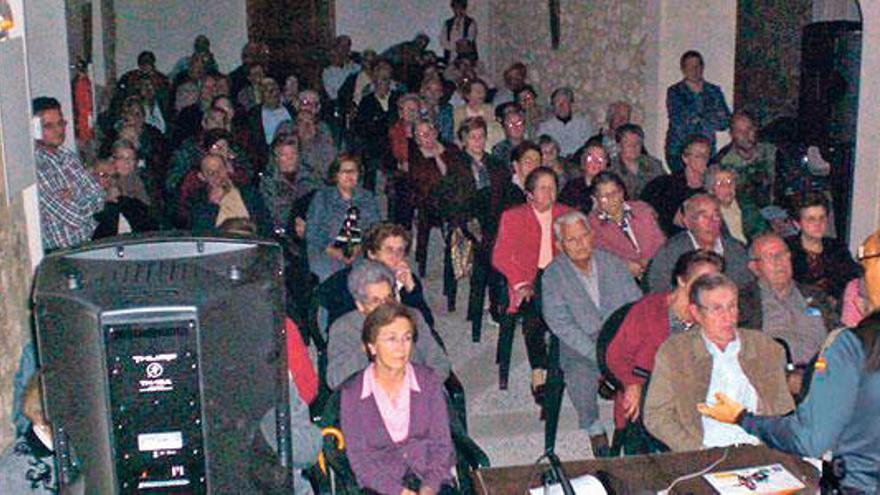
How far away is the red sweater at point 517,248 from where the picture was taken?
242 inches

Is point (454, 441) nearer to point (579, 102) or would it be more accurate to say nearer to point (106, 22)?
point (579, 102)

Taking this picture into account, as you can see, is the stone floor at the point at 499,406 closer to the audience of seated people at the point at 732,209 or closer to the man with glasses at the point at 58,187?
the audience of seated people at the point at 732,209

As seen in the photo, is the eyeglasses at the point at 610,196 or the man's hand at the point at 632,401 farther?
the eyeglasses at the point at 610,196

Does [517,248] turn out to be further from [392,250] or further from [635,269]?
[392,250]

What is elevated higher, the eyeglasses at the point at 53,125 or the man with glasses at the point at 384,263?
the eyeglasses at the point at 53,125

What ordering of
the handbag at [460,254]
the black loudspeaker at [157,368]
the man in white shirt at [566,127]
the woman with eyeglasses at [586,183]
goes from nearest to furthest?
the black loudspeaker at [157,368] < the woman with eyeglasses at [586,183] < the handbag at [460,254] < the man in white shirt at [566,127]

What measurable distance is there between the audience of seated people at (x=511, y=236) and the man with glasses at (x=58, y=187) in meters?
0.01

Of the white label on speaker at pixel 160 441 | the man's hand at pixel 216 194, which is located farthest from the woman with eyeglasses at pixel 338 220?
the white label on speaker at pixel 160 441

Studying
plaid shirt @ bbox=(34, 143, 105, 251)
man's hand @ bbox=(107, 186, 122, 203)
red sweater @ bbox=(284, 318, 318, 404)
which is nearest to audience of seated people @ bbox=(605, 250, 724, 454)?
red sweater @ bbox=(284, 318, 318, 404)

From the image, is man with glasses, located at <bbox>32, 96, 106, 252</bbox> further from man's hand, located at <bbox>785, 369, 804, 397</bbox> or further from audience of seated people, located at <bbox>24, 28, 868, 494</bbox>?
man's hand, located at <bbox>785, 369, 804, 397</bbox>

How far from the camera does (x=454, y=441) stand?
4293 mm

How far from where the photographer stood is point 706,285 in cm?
407

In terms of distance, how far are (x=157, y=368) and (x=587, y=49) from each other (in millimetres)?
9177

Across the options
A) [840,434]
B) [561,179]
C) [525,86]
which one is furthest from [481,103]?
[840,434]
